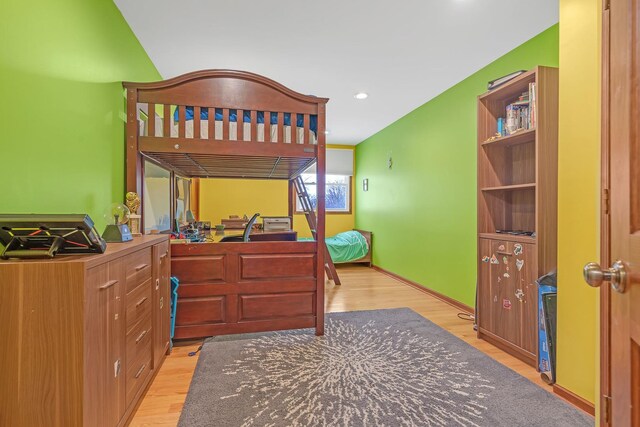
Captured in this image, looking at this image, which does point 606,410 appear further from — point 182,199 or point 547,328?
point 182,199

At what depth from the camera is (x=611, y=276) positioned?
2.26ft

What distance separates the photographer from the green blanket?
222 inches

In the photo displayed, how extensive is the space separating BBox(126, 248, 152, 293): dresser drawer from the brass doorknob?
1.63 m

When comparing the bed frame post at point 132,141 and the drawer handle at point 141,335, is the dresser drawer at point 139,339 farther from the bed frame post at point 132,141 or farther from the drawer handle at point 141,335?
the bed frame post at point 132,141

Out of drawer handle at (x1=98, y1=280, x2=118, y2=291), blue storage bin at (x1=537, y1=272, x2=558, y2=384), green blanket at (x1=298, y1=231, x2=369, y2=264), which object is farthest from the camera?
green blanket at (x1=298, y1=231, x2=369, y2=264)

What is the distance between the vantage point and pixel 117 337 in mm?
1309

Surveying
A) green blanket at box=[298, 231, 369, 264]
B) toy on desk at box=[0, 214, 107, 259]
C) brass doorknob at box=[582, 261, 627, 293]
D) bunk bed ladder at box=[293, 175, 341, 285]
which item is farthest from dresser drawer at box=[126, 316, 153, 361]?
green blanket at box=[298, 231, 369, 264]

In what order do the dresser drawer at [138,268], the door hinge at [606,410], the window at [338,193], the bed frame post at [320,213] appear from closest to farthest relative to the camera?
the door hinge at [606,410], the dresser drawer at [138,268], the bed frame post at [320,213], the window at [338,193]

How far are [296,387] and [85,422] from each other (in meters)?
1.10

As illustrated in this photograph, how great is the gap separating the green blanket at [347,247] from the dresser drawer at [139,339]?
3847 mm

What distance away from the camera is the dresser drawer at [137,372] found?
4.83 feet

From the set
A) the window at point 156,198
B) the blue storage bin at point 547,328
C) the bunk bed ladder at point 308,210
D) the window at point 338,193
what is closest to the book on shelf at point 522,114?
the blue storage bin at point 547,328

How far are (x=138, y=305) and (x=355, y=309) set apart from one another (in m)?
2.31

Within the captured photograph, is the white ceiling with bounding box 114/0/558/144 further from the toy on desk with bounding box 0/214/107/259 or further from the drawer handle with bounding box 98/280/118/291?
the drawer handle with bounding box 98/280/118/291
